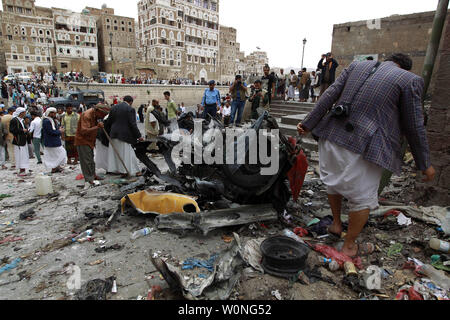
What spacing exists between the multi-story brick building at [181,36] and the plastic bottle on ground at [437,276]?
196ft

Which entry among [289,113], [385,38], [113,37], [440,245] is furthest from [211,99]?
[113,37]

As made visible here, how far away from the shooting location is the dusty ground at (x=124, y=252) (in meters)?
2.16

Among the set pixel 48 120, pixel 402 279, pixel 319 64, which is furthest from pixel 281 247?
pixel 319 64

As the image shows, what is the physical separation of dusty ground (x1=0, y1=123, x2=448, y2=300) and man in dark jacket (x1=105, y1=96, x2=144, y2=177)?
60.3 inches

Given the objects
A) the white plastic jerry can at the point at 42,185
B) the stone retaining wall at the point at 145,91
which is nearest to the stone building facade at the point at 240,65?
the stone retaining wall at the point at 145,91

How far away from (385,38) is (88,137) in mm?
10406

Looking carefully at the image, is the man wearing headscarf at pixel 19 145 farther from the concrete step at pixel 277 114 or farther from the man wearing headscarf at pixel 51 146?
the concrete step at pixel 277 114

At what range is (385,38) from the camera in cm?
934

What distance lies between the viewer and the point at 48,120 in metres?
6.31

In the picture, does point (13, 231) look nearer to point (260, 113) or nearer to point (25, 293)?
point (25, 293)

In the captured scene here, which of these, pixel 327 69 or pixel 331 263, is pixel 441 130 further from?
pixel 327 69

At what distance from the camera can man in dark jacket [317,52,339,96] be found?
8.67 meters

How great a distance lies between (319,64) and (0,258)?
982 cm

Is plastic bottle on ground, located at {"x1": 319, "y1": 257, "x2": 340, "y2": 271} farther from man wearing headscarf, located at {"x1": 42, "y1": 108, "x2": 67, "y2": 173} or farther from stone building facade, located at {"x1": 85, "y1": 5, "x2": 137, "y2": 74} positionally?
stone building facade, located at {"x1": 85, "y1": 5, "x2": 137, "y2": 74}
